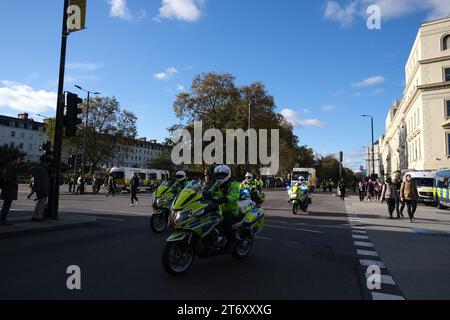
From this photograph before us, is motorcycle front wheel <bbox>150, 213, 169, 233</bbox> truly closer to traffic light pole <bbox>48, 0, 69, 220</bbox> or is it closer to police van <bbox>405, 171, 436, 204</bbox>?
traffic light pole <bbox>48, 0, 69, 220</bbox>

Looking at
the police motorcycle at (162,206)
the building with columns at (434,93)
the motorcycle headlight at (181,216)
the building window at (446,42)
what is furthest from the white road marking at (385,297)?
the building window at (446,42)

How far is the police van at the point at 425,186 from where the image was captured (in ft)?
89.0

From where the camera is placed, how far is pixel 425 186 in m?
27.8

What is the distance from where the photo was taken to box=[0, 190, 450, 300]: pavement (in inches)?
195

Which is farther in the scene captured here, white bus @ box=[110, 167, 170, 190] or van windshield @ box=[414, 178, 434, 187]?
white bus @ box=[110, 167, 170, 190]

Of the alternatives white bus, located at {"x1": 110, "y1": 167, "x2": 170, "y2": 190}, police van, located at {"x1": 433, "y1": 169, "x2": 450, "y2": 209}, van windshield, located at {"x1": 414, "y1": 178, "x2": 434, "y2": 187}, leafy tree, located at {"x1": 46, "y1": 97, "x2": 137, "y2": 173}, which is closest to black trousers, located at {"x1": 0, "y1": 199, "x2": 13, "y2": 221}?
police van, located at {"x1": 433, "y1": 169, "x2": 450, "y2": 209}

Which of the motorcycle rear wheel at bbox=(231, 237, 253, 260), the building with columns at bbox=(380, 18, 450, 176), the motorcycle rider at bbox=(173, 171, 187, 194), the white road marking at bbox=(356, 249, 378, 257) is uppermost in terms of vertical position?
the building with columns at bbox=(380, 18, 450, 176)

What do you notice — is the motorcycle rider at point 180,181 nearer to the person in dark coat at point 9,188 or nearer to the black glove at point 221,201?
the person in dark coat at point 9,188

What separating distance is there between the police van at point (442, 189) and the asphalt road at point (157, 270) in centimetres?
1591

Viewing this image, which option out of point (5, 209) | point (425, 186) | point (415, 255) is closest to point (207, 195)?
point (415, 255)

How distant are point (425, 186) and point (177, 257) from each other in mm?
26700

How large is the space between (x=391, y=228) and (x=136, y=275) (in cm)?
948

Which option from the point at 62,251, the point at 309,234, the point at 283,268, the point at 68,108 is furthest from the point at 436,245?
the point at 68,108

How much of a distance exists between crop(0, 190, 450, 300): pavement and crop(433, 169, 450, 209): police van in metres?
14.2
